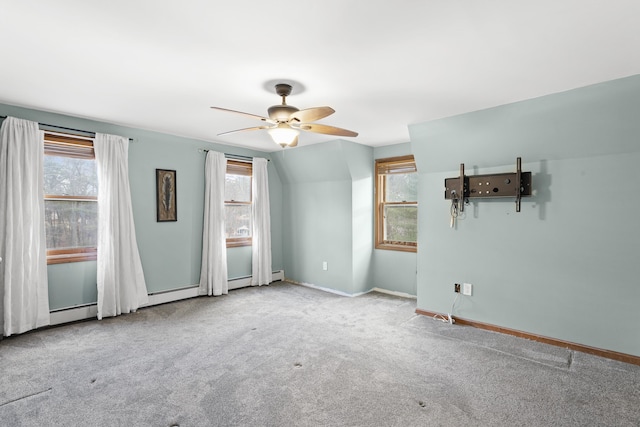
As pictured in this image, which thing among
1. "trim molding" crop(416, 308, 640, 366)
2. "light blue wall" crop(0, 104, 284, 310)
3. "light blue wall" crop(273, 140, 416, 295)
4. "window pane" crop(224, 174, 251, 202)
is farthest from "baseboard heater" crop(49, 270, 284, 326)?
"trim molding" crop(416, 308, 640, 366)

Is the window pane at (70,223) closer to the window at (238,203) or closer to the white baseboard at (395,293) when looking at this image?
the window at (238,203)

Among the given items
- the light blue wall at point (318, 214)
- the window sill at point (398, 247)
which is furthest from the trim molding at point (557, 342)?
the light blue wall at point (318, 214)

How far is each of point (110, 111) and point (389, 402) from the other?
3792 millimetres

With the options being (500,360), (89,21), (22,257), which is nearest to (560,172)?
(500,360)

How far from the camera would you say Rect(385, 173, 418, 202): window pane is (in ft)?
16.5

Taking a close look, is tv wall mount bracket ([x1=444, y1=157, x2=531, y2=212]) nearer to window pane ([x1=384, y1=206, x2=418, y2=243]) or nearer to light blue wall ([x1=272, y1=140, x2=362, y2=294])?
window pane ([x1=384, y1=206, x2=418, y2=243])

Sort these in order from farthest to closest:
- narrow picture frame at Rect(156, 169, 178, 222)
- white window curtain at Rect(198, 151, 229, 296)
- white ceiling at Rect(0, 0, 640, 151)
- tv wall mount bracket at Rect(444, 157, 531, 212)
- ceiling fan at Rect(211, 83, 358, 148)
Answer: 1. white window curtain at Rect(198, 151, 229, 296)
2. narrow picture frame at Rect(156, 169, 178, 222)
3. tv wall mount bracket at Rect(444, 157, 531, 212)
4. ceiling fan at Rect(211, 83, 358, 148)
5. white ceiling at Rect(0, 0, 640, 151)

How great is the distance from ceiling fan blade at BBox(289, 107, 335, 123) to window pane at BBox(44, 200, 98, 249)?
2.89 meters

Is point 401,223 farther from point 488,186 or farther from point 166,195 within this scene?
point 166,195

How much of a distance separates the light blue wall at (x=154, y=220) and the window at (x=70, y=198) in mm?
153

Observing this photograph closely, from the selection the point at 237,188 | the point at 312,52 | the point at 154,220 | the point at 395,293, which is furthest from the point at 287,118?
the point at 395,293

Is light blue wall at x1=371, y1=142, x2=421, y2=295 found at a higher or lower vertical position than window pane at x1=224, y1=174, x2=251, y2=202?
lower

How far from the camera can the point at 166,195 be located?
4.61 m

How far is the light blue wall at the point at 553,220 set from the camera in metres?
2.88
